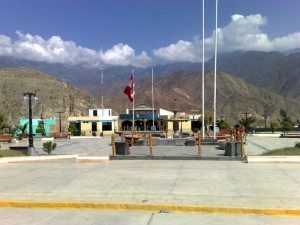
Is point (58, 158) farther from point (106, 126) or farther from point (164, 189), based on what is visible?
point (106, 126)

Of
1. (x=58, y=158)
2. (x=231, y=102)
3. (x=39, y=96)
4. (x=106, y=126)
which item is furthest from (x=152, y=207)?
(x=231, y=102)

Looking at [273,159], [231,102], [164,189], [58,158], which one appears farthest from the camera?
[231,102]

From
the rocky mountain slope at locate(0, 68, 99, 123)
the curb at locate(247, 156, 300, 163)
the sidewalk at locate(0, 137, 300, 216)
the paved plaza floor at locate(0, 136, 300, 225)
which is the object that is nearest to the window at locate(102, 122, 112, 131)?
the rocky mountain slope at locate(0, 68, 99, 123)

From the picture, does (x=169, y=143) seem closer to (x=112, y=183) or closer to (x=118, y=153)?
(x=118, y=153)

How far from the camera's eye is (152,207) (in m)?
9.06

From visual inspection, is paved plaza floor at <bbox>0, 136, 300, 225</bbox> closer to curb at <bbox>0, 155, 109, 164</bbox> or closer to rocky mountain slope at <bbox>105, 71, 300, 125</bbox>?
curb at <bbox>0, 155, 109, 164</bbox>

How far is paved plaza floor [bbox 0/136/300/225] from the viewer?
8883 mm

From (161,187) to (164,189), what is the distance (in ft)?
1.02

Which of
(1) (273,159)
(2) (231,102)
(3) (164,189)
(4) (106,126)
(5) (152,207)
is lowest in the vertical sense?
(5) (152,207)

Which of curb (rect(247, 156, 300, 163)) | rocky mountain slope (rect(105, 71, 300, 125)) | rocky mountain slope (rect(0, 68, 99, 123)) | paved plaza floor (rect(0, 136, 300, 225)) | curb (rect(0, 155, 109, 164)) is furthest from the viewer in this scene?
rocky mountain slope (rect(105, 71, 300, 125))

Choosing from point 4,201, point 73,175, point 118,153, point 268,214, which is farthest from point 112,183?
point 118,153

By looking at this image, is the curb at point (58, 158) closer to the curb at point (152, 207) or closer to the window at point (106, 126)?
the curb at point (152, 207)

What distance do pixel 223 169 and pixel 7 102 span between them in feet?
367

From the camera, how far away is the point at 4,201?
9.78 m
